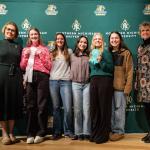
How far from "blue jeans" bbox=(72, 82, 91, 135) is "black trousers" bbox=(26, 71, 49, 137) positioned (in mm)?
417

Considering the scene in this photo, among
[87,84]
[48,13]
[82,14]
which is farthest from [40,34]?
[87,84]

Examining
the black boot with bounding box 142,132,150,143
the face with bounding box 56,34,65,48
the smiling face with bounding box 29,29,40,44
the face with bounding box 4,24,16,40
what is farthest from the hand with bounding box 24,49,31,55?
the black boot with bounding box 142,132,150,143

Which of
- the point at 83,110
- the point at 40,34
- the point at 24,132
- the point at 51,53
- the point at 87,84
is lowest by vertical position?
the point at 24,132

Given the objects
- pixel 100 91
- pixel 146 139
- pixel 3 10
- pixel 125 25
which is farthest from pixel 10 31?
pixel 146 139

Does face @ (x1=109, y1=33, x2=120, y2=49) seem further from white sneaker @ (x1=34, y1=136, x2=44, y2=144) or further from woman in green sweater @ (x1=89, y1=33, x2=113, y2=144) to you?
white sneaker @ (x1=34, y1=136, x2=44, y2=144)

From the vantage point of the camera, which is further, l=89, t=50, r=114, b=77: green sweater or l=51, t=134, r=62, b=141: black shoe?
l=51, t=134, r=62, b=141: black shoe

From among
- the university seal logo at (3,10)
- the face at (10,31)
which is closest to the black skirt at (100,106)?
the face at (10,31)

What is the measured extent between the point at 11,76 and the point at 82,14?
143cm

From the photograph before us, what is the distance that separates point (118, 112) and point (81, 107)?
0.52 m

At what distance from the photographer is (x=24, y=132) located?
4.68m

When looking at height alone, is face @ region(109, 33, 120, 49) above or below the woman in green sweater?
above

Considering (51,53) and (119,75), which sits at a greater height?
(51,53)

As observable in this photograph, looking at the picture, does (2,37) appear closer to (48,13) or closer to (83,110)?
(48,13)

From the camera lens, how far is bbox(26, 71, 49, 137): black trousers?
165 inches
